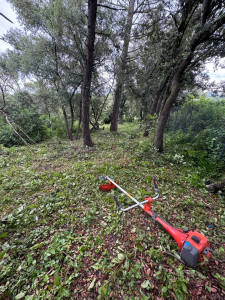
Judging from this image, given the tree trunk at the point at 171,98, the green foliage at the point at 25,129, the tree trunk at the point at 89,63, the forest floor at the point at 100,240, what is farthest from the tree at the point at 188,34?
the green foliage at the point at 25,129

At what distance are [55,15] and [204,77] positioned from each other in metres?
8.69

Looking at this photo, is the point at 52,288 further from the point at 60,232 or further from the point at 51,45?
the point at 51,45

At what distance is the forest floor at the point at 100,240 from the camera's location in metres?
1.41

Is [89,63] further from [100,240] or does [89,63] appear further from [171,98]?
[100,240]

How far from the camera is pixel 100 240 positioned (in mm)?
1927

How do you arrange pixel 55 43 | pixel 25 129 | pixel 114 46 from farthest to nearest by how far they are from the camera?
1. pixel 25 129
2. pixel 55 43
3. pixel 114 46

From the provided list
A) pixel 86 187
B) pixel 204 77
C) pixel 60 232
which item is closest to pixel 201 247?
pixel 60 232

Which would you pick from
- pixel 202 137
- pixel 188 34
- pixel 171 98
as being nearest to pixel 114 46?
pixel 188 34

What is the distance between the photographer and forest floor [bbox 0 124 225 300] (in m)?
1.41

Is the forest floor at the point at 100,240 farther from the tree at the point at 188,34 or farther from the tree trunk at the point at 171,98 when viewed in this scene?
the tree at the point at 188,34

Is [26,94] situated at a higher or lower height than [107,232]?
higher

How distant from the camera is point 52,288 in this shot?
1.42 metres

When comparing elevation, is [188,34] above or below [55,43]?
below

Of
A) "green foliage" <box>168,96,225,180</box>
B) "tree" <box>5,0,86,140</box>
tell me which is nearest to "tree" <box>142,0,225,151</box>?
"green foliage" <box>168,96,225,180</box>
